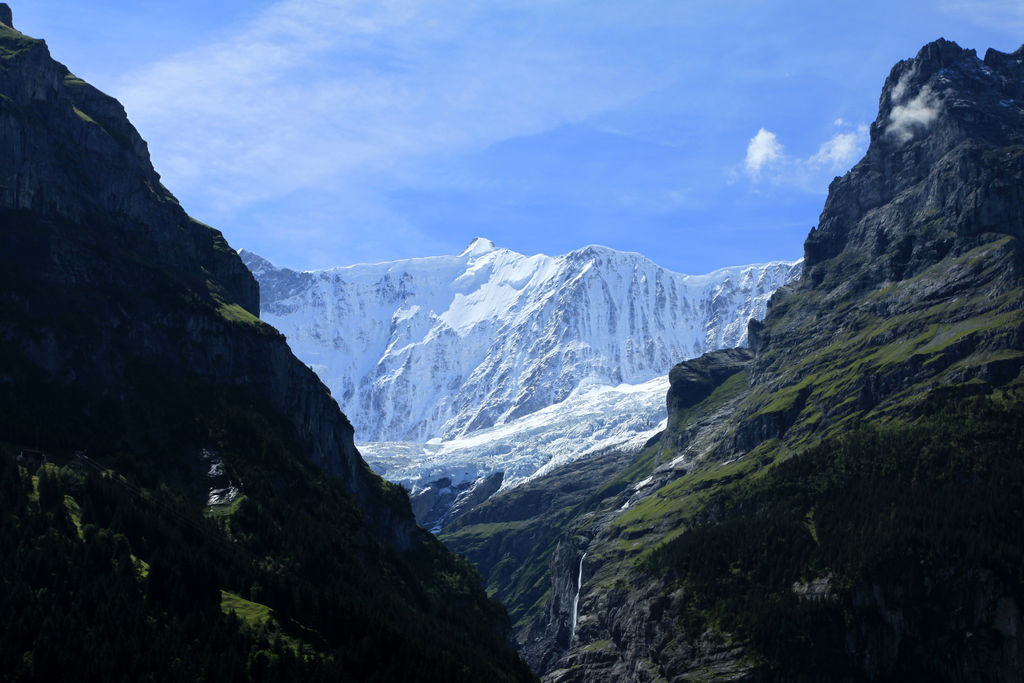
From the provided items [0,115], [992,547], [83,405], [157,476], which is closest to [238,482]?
[157,476]

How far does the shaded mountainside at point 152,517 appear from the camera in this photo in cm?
11825

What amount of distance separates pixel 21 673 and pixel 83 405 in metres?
68.1

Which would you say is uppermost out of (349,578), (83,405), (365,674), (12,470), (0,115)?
(0,115)

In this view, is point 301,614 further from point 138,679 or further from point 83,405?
point 83,405

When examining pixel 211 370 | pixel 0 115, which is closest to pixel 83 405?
pixel 211 370

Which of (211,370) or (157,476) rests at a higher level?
(211,370)

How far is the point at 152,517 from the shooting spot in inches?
5556

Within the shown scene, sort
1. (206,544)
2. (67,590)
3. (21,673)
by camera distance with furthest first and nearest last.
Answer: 1. (206,544)
2. (67,590)
3. (21,673)

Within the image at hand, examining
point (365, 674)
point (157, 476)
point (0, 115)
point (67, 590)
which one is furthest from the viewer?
point (0, 115)

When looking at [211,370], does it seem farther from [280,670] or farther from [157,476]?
[280,670]

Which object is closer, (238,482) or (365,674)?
(365,674)

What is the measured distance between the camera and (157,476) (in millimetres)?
161125

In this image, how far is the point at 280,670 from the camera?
121 meters

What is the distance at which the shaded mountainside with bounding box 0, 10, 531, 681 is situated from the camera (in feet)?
388
